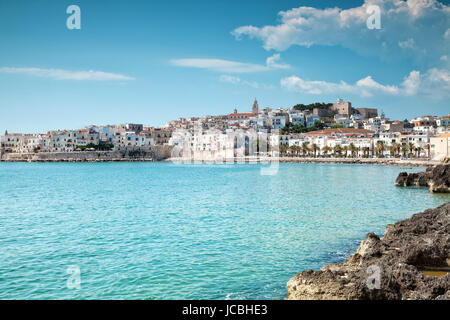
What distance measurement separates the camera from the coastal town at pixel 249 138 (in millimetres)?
64938

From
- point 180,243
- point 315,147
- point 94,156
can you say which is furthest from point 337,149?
point 180,243

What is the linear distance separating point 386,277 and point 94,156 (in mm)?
78052

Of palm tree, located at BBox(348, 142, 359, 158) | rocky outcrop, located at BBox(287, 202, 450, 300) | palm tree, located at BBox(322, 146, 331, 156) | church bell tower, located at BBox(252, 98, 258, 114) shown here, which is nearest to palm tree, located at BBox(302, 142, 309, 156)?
palm tree, located at BBox(322, 146, 331, 156)

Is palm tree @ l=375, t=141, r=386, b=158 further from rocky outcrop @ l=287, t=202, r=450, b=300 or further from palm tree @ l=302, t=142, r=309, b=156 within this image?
rocky outcrop @ l=287, t=202, r=450, b=300

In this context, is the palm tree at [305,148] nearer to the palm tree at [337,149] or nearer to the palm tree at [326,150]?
the palm tree at [326,150]

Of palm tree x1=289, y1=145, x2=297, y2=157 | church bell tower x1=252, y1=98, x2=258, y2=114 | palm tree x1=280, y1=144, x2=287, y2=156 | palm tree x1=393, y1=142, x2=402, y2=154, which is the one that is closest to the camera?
palm tree x1=393, y1=142, x2=402, y2=154

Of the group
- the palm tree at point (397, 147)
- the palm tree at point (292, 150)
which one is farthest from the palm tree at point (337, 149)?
the palm tree at point (397, 147)

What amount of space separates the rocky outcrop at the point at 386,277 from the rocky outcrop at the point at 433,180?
47.4 ft

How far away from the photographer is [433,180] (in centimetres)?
2045

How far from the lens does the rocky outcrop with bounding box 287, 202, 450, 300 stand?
430 centimetres

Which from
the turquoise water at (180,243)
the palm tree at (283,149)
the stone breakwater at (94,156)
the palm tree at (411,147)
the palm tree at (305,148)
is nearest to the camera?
the turquoise water at (180,243)

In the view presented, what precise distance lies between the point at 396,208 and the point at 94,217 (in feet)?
33.9

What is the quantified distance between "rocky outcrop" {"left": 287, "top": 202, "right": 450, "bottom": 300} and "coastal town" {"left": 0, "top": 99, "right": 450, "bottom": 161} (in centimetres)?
5482
